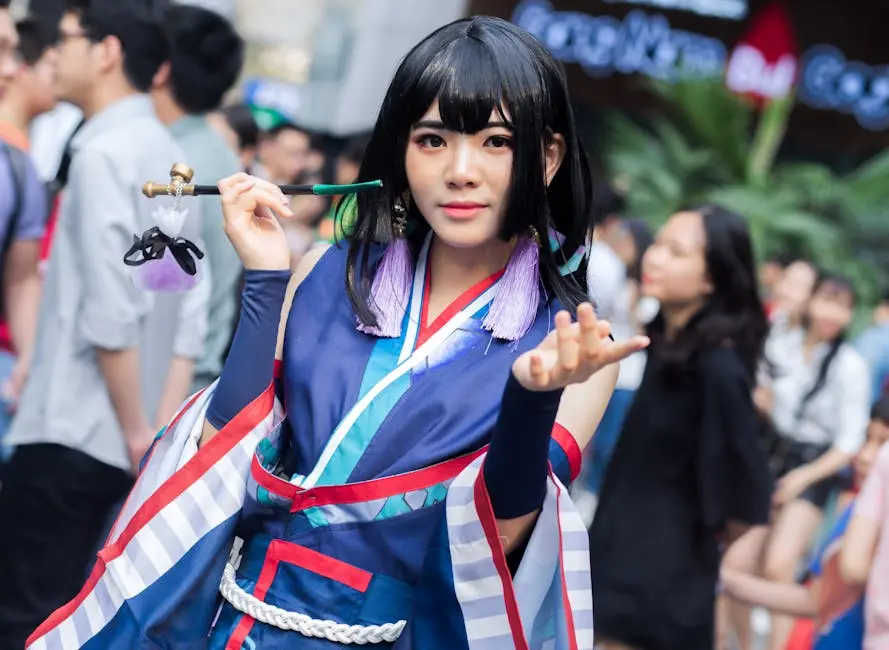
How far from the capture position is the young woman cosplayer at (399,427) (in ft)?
7.34

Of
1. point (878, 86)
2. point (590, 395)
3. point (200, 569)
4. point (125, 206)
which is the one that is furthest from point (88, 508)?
point (878, 86)

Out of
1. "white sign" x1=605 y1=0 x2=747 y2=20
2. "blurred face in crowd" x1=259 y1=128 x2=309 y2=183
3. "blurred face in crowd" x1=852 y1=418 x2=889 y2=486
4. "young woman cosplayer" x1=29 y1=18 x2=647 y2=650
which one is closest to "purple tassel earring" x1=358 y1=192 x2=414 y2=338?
"young woman cosplayer" x1=29 y1=18 x2=647 y2=650

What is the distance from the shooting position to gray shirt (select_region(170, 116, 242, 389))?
15.1 feet

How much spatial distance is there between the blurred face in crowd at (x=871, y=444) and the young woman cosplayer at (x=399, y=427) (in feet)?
9.98

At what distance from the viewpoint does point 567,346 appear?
6.45 ft

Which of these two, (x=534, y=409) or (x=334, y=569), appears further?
(x=334, y=569)

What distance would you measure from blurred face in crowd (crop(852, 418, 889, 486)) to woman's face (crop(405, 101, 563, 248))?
3131 millimetres

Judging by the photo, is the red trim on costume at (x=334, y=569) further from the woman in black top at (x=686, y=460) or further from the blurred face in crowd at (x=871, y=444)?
the blurred face in crowd at (x=871, y=444)

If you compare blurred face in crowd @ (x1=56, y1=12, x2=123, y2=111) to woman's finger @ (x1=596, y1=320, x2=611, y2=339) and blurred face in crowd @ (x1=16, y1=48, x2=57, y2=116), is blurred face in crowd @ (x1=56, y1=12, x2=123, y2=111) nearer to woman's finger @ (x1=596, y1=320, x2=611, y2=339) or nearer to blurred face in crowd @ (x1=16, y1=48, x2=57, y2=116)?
blurred face in crowd @ (x1=16, y1=48, x2=57, y2=116)

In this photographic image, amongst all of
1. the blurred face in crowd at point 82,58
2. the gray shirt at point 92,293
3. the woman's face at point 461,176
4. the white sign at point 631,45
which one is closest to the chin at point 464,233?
the woman's face at point 461,176

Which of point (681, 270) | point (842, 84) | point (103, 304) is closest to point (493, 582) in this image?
point (103, 304)

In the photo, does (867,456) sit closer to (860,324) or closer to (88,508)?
(88,508)

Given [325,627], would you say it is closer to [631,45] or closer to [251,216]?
[251,216]

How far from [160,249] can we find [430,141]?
0.53 m
